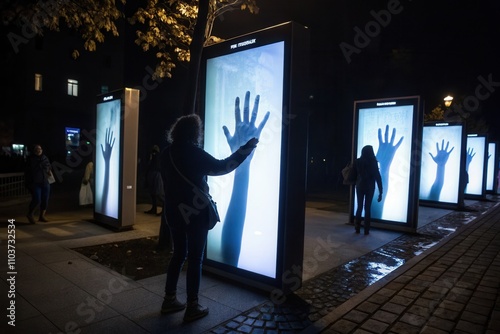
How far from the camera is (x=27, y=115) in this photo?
3250cm

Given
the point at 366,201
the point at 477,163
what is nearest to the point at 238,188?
the point at 366,201

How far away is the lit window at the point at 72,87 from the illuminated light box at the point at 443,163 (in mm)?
33717

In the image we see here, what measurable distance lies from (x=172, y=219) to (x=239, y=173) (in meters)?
1.42

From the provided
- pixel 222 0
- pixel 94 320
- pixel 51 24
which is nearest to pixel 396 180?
pixel 222 0

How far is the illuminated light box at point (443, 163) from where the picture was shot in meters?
12.9

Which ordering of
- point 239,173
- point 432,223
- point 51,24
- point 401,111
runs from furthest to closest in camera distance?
point 432,223, point 401,111, point 51,24, point 239,173

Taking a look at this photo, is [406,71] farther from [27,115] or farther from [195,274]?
[27,115]

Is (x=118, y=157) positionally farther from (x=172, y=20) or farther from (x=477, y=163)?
(x=477, y=163)

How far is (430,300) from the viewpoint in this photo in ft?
14.4

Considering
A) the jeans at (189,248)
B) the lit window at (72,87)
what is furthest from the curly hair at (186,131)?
the lit window at (72,87)

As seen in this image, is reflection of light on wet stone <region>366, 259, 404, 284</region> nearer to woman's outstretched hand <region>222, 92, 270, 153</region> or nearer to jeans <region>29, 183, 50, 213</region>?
woman's outstretched hand <region>222, 92, 270, 153</region>

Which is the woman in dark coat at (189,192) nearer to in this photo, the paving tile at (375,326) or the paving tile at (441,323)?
the paving tile at (375,326)

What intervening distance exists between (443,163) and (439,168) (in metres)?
0.25

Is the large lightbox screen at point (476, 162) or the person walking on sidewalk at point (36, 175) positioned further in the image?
the large lightbox screen at point (476, 162)
